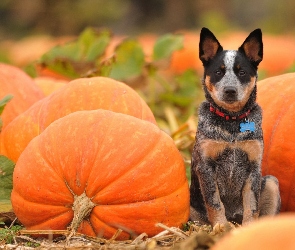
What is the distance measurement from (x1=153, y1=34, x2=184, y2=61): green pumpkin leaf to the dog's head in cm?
231

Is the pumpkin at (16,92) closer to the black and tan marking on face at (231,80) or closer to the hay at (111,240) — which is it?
the hay at (111,240)

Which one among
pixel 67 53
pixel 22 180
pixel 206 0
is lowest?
pixel 22 180

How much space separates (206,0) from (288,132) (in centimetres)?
1205

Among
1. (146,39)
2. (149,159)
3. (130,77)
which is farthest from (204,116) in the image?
(146,39)

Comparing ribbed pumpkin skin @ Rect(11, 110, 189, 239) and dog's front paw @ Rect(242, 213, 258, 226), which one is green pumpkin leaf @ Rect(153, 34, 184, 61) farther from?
dog's front paw @ Rect(242, 213, 258, 226)

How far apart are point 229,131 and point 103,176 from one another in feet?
2.64

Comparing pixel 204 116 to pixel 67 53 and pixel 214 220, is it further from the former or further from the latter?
pixel 67 53

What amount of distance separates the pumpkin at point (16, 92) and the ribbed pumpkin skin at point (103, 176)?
4.13ft

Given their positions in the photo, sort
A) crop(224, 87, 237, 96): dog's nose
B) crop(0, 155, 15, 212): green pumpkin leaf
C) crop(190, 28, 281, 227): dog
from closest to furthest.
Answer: crop(224, 87, 237, 96): dog's nose → crop(190, 28, 281, 227): dog → crop(0, 155, 15, 212): green pumpkin leaf

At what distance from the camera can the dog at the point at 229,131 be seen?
13.6 feet

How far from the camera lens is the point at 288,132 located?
468 cm

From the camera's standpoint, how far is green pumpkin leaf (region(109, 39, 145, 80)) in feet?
22.0

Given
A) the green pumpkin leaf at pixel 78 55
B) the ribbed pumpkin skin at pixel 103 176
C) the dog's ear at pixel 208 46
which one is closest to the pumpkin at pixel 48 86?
the green pumpkin leaf at pixel 78 55

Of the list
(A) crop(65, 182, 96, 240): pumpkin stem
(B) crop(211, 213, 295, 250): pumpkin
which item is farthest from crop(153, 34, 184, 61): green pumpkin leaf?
(B) crop(211, 213, 295, 250): pumpkin
